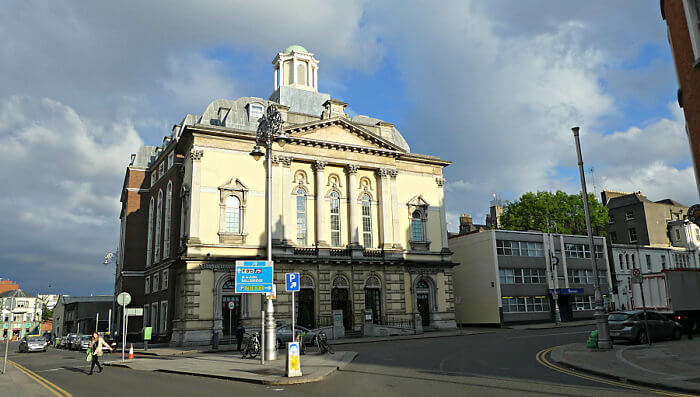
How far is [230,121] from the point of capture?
131 feet

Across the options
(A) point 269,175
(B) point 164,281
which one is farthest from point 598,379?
(B) point 164,281

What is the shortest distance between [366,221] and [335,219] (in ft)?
9.73

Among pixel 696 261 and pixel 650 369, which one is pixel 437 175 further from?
pixel 696 261

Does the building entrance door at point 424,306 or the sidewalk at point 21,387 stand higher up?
the building entrance door at point 424,306

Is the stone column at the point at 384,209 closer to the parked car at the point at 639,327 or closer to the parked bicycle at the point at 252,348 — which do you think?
the parked bicycle at the point at 252,348

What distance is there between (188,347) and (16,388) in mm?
18032

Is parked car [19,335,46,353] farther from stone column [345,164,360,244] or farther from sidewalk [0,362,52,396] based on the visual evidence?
sidewalk [0,362,52,396]

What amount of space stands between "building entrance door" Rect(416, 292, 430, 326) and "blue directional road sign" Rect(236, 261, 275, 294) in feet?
84.1

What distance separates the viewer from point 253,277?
18.8m

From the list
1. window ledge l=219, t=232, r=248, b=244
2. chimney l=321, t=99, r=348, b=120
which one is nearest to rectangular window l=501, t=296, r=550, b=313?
chimney l=321, t=99, r=348, b=120

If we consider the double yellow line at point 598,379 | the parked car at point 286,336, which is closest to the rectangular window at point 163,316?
the parked car at point 286,336

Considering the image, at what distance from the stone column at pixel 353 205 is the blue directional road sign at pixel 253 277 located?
21.0m

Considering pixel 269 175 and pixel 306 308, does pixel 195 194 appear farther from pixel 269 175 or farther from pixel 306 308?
pixel 269 175

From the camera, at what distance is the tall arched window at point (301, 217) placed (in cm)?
3897
